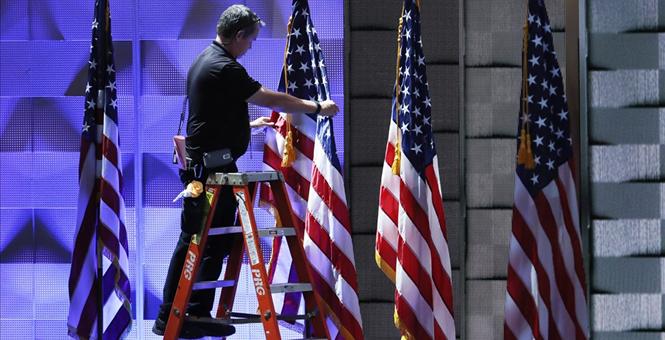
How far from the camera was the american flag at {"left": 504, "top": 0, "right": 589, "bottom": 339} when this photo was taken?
4.83 m

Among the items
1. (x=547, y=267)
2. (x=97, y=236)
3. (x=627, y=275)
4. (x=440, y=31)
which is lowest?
(x=627, y=275)

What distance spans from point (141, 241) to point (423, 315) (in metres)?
1.52

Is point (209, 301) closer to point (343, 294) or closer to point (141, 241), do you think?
point (343, 294)

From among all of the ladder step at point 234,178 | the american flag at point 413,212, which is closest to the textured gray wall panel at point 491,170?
the american flag at point 413,212

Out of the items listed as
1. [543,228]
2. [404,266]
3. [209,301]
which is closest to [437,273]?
[404,266]

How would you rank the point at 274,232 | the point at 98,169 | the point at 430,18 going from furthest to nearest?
the point at 430,18 < the point at 98,169 < the point at 274,232

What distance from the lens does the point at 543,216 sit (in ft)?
15.9

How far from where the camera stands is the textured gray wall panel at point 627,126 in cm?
525

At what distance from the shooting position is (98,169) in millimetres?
5074

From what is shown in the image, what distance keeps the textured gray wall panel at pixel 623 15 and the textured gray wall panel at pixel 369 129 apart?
3.19 feet

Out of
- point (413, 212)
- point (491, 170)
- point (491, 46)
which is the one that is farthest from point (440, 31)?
point (413, 212)

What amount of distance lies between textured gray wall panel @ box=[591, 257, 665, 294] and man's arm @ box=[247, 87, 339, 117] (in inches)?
55.0

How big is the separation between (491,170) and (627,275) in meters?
0.75

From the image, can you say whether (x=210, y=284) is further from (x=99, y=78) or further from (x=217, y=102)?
(x=99, y=78)
